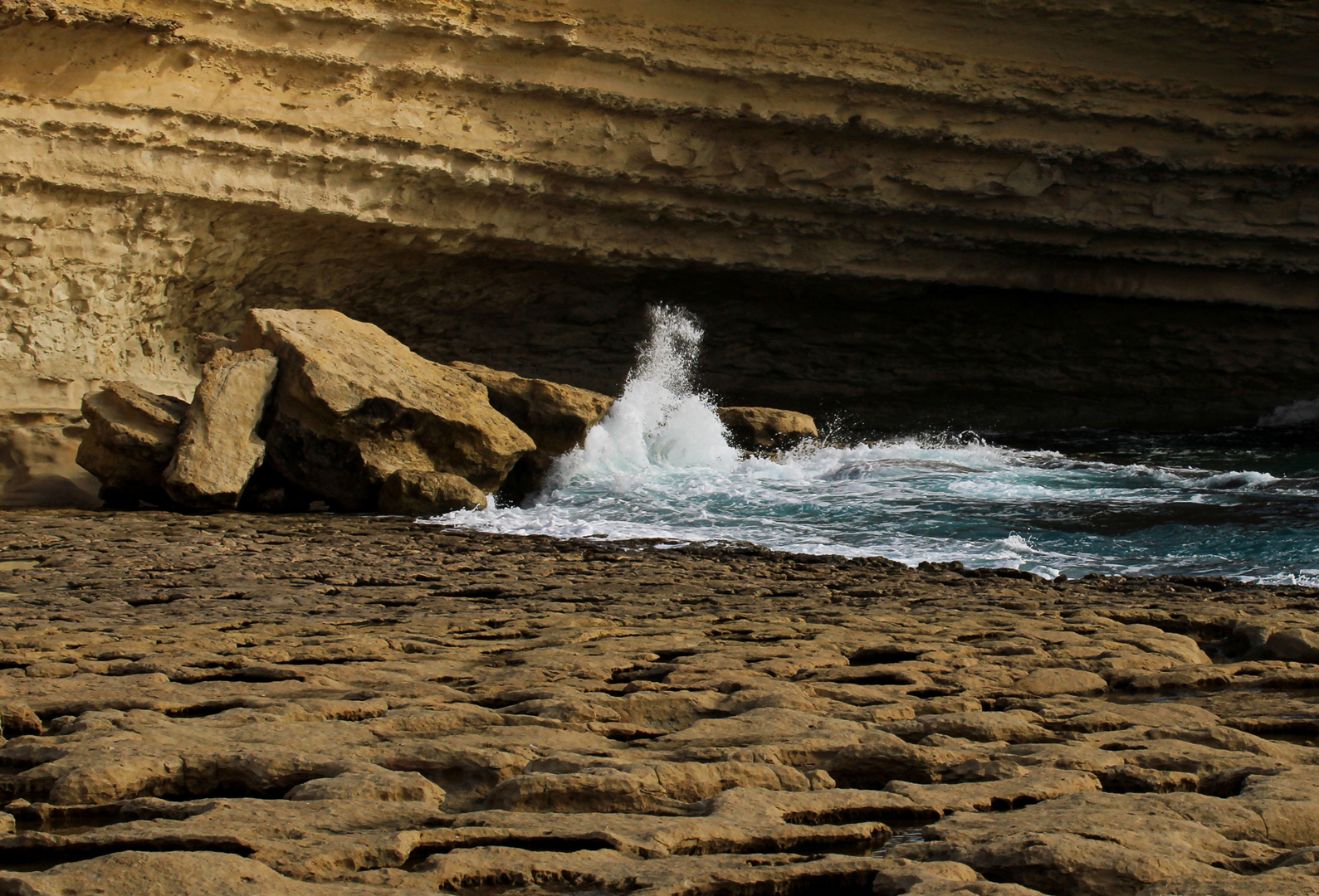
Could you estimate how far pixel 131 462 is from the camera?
36.2ft

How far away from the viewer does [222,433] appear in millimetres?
10875

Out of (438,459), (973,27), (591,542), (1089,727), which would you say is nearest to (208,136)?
(438,459)

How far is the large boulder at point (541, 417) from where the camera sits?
12.7 m

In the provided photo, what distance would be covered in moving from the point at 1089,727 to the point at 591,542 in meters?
5.77

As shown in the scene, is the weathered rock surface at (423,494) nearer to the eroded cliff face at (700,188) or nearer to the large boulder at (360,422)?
the large boulder at (360,422)

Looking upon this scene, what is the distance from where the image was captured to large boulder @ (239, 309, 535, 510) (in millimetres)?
11039

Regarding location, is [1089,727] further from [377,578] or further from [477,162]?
[477,162]

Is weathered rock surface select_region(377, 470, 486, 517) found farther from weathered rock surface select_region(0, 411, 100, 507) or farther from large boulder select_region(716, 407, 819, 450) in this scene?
large boulder select_region(716, 407, 819, 450)

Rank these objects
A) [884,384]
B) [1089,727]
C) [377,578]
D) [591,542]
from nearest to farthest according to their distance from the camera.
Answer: [1089,727], [377,578], [591,542], [884,384]

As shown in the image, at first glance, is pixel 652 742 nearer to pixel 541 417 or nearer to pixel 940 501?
pixel 940 501

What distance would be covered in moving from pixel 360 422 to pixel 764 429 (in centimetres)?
594

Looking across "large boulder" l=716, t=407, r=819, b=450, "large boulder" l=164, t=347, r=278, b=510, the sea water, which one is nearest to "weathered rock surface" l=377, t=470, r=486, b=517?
the sea water

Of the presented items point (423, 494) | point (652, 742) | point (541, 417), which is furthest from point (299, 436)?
point (652, 742)

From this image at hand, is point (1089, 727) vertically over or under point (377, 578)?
over
